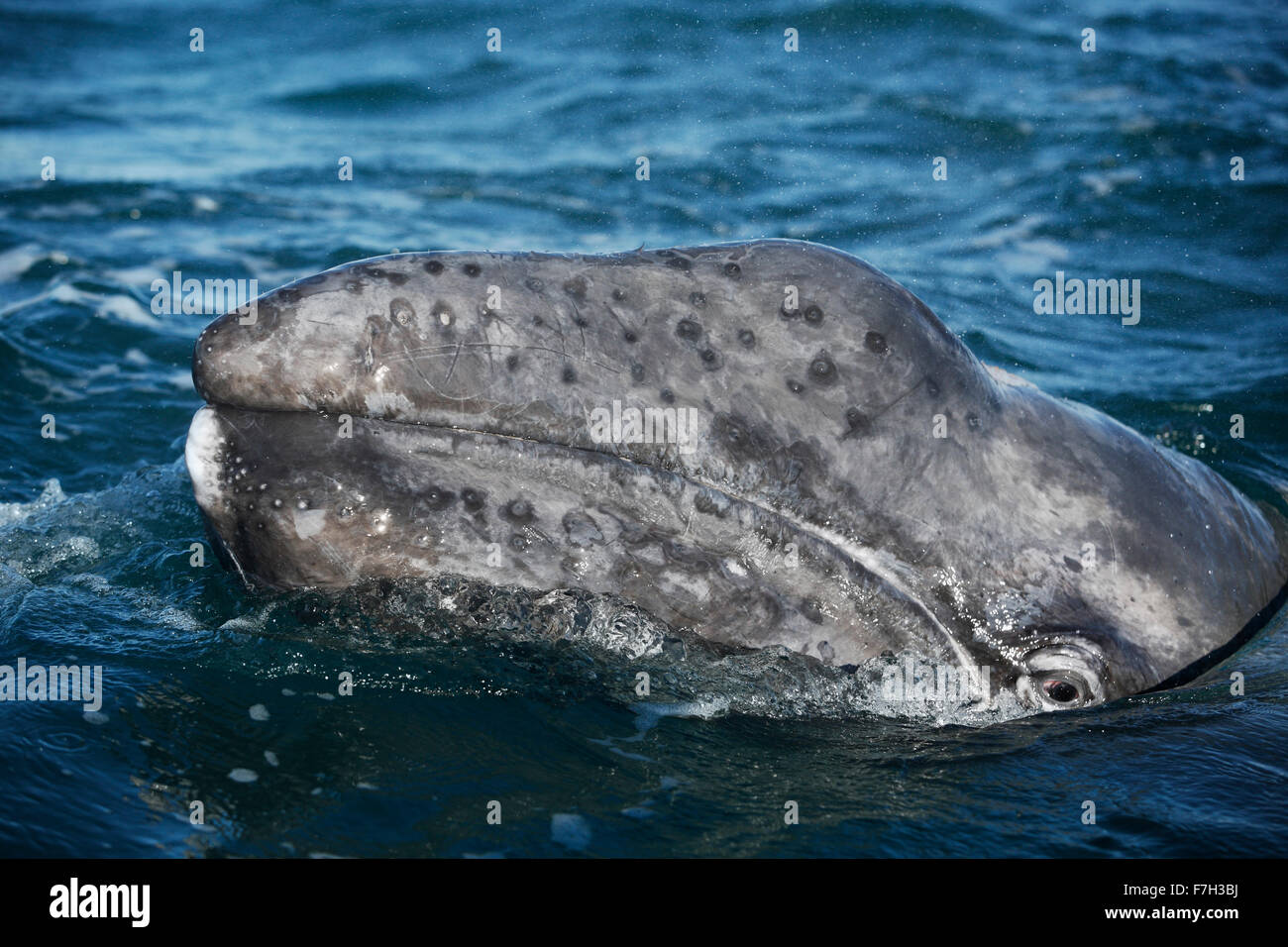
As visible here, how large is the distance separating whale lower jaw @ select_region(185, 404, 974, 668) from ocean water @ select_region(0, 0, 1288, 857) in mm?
166

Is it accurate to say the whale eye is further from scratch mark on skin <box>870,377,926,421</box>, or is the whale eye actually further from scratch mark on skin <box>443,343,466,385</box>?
scratch mark on skin <box>443,343,466,385</box>

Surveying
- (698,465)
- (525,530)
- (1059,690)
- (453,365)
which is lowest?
(1059,690)

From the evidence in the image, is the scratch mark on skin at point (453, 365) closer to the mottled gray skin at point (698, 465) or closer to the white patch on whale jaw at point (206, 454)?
the mottled gray skin at point (698, 465)

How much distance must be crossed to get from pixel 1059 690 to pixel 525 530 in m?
2.50

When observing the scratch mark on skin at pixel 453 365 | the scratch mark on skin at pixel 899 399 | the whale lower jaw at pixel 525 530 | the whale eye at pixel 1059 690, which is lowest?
the whale eye at pixel 1059 690

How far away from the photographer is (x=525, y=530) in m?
5.57

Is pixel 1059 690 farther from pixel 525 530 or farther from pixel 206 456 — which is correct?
pixel 206 456

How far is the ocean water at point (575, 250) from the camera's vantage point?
5.45m

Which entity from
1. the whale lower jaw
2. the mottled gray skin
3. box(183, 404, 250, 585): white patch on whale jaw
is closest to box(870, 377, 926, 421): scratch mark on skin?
the mottled gray skin

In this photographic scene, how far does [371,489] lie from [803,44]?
16470 millimetres

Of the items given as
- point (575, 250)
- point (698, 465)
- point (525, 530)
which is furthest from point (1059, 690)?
point (575, 250)

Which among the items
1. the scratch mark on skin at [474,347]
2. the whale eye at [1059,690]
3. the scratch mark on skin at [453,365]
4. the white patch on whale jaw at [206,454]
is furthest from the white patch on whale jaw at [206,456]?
the whale eye at [1059,690]

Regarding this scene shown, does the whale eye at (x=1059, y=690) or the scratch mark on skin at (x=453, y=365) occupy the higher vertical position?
the scratch mark on skin at (x=453, y=365)

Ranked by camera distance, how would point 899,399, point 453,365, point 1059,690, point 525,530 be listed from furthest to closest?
point 1059,690, point 899,399, point 525,530, point 453,365
